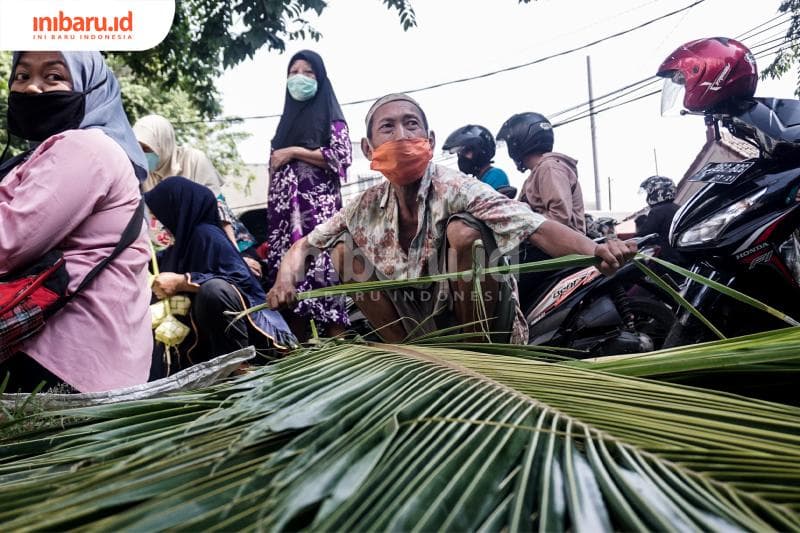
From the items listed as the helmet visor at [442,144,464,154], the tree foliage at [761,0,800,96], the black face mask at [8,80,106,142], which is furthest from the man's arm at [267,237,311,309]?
the tree foliage at [761,0,800,96]

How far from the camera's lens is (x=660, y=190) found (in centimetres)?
502

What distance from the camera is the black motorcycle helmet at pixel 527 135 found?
405 centimetres

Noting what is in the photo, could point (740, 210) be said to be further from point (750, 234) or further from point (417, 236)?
point (417, 236)

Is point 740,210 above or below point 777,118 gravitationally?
below

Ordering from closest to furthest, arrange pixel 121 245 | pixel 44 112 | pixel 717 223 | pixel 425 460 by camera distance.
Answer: pixel 425 460 < pixel 121 245 < pixel 44 112 < pixel 717 223

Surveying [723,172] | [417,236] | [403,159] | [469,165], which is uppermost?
[469,165]

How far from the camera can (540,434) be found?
0.59m

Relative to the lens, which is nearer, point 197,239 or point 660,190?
point 197,239

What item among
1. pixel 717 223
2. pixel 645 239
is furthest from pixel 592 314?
pixel 717 223

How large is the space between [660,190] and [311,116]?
115 inches

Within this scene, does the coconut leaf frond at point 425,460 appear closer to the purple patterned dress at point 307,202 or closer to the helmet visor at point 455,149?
the purple patterned dress at point 307,202

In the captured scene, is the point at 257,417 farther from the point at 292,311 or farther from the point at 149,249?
the point at 292,311

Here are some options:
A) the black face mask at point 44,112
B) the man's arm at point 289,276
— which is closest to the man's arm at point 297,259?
the man's arm at point 289,276

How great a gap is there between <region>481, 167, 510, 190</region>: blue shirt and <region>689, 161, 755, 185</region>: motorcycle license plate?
5.32 ft
